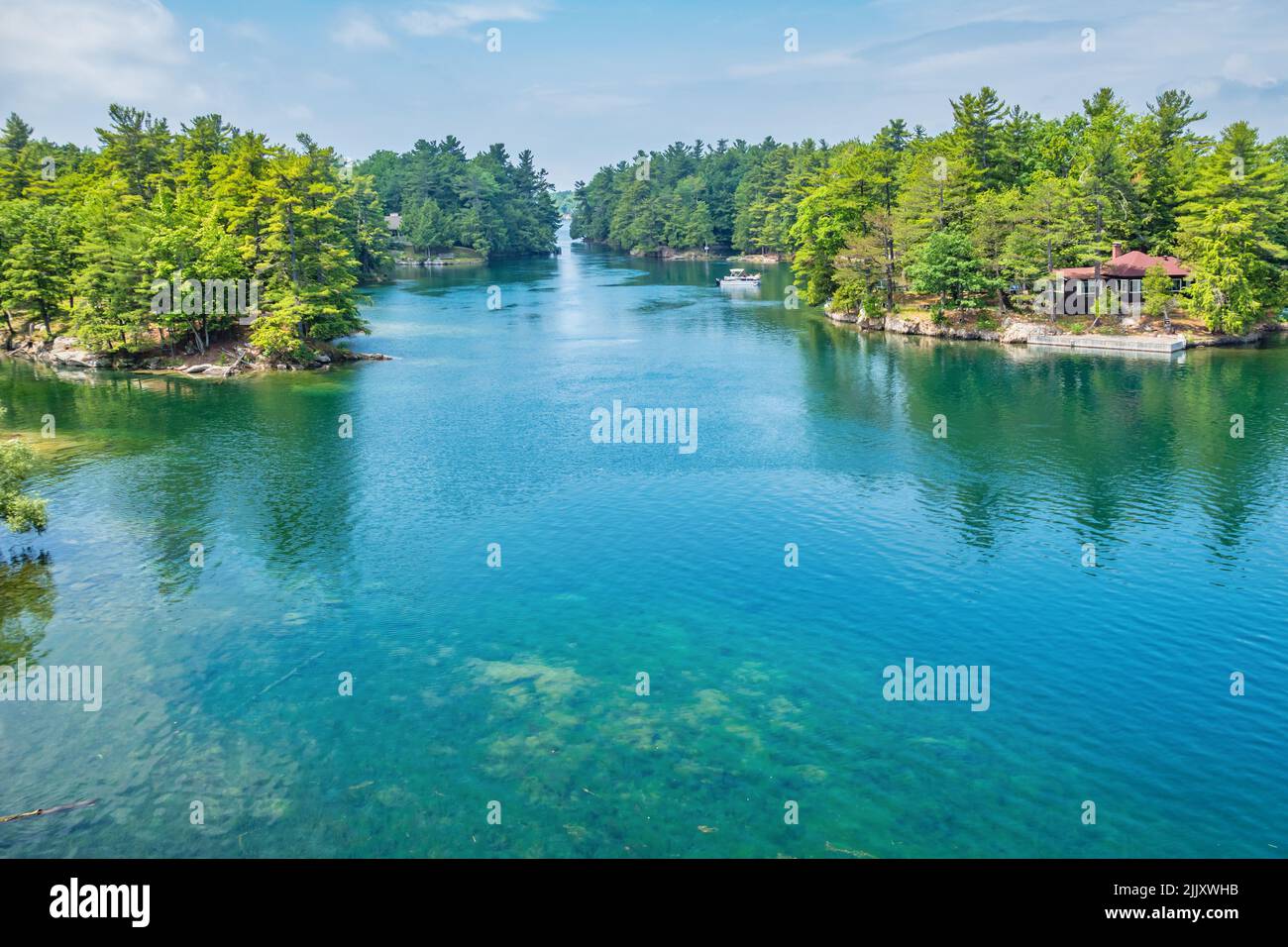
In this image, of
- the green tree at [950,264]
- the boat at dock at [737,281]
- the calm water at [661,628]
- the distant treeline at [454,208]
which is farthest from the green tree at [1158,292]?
the distant treeline at [454,208]

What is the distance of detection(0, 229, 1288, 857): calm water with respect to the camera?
2162cm

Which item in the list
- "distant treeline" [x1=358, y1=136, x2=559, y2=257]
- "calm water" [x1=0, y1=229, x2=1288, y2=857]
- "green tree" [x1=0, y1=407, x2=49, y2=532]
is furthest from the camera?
"distant treeline" [x1=358, y1=136, x2=559, y2=257]

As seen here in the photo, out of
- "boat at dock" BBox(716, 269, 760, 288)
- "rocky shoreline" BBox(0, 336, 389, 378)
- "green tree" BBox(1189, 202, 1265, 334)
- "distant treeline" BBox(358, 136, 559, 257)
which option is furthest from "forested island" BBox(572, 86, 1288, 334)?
"distant treeline" BBox(358, 136, 559, 257)

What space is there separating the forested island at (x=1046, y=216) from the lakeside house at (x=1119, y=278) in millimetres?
827

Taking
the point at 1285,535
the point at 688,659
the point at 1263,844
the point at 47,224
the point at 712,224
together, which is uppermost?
the point at 712,224

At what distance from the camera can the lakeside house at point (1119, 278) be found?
78.5 meters

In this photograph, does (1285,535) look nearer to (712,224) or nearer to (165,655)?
(165,655)

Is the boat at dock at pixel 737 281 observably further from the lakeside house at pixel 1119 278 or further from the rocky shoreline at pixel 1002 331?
the lakeside house at pixel 1119 278

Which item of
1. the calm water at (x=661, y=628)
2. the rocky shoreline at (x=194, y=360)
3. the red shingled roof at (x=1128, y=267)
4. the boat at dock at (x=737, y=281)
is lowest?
the calm water at (x=661, y=628)

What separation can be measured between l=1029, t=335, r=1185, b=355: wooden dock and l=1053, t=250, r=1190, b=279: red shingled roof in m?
7.06

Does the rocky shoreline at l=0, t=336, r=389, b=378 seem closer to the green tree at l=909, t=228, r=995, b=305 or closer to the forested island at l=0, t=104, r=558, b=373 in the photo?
the forested island at l=0, t=104, r=558, b=373

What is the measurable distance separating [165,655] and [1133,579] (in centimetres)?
3507

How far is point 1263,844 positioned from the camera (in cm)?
2003
